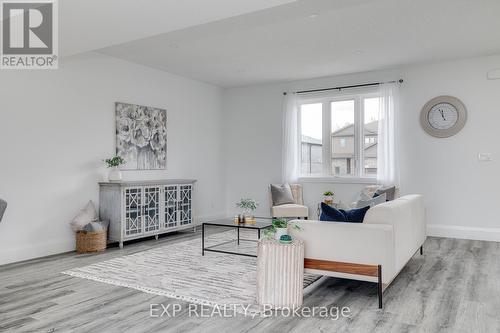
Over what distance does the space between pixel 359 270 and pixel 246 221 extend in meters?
1.88

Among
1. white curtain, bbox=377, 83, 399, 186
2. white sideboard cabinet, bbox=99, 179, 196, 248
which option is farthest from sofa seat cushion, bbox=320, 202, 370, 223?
white curtain, bbox=377, 83, 399, 186

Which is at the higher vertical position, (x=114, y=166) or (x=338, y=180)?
(x=114, y=166)

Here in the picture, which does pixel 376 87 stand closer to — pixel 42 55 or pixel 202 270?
pixel 202 270

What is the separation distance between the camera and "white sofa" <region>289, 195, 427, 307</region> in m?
2.90

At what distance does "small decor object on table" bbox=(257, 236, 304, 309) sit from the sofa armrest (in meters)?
0.29

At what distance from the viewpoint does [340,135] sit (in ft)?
22.1

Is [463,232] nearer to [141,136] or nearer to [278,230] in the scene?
[278,230]

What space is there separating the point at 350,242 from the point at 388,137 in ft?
11.9

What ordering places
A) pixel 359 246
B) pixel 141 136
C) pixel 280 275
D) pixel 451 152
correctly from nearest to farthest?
A: pixel 280 275 → pixel 359 246 → pixel 451 152 → pixel 141 136

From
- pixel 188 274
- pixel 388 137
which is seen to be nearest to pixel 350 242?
pixel 188 274

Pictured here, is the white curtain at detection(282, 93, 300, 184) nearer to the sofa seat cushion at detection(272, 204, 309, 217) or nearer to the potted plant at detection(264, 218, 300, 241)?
the sofa seat cushion at detection(272, 204, 309, 217)

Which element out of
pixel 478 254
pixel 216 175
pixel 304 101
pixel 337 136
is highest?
pixel 304 101

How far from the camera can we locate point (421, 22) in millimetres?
4266

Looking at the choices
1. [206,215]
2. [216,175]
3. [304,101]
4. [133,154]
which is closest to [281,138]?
[304,101]
